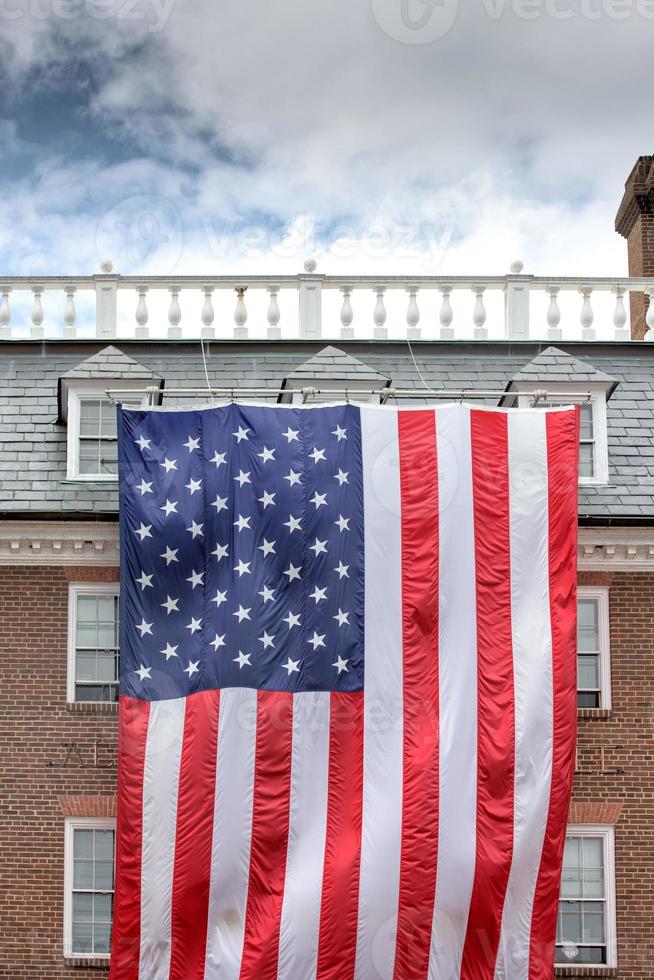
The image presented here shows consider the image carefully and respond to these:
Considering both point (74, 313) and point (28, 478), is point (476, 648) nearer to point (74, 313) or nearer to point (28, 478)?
point (28, 478)

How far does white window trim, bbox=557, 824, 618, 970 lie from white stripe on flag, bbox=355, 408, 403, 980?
3150 mm

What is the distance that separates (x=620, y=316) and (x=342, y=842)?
33.2 ft

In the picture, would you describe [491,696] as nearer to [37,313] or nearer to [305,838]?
[305,838]

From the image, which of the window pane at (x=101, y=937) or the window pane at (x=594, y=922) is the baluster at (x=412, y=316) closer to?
the window pane at (x=594, y=922)

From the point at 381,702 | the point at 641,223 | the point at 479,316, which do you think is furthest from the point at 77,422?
the point at 641,223

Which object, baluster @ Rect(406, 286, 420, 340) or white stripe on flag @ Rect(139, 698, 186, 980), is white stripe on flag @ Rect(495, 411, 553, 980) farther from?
white stripe on flag @ Rect(139, 698, 186, 980)

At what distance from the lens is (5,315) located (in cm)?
1977

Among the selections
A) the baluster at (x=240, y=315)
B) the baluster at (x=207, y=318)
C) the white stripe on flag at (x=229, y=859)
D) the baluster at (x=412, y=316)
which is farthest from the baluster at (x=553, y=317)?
the white stripe on flag at (x=229, y=859)

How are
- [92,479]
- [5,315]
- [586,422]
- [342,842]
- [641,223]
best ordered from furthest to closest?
[641,223]
[5,315]
[586,422]
[92,479]
[342,842]

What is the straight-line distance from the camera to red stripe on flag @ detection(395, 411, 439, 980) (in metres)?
15.5

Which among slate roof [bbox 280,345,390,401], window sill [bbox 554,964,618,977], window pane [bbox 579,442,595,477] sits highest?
slate roof [bbox 280,345,390,401]

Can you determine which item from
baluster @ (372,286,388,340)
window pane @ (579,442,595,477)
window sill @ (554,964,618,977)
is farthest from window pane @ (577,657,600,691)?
baluster @ (372,286,388,340)

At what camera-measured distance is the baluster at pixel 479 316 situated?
1970 cm

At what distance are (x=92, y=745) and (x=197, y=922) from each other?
10.2 feet
